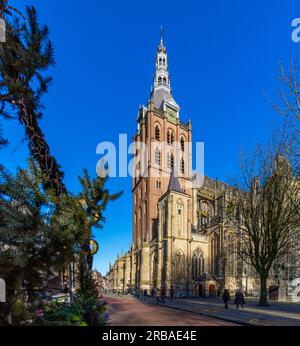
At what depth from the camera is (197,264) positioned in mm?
47875

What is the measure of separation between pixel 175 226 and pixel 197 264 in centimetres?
773

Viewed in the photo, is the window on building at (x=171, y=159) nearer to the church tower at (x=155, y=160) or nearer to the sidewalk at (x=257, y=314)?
the church tower at (x=155, y=160)

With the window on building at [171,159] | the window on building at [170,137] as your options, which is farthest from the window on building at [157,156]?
the window on building at [170,137]

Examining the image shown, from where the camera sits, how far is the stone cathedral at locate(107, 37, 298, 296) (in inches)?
1778

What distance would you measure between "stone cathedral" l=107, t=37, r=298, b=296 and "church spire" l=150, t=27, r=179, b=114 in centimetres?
24

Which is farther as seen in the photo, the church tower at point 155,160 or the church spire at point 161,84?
the church spire at point 161,84

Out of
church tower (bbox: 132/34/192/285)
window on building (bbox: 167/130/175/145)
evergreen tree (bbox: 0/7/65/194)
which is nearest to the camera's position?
evergreen tree (bbox: 0/7/65/194)

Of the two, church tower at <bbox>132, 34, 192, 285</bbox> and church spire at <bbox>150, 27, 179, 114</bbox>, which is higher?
church spire at <bbox>150, 27, 179, 114</bbox>

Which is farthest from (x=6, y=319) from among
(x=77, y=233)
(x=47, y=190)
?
(x=47, y=190)

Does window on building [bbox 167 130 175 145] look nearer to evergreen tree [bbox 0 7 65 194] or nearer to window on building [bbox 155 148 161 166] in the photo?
window on building [bbox 155 148 161 166]

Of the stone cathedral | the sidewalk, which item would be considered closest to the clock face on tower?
the stone cathedral

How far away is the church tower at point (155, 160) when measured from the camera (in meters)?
56.9

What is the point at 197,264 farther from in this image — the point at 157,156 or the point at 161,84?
the point at 161,84
